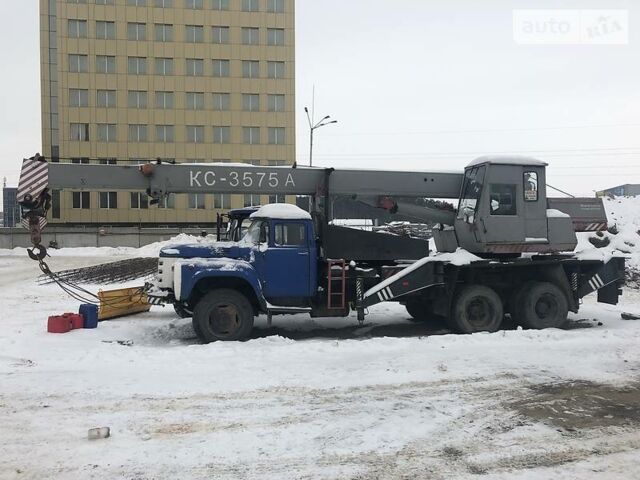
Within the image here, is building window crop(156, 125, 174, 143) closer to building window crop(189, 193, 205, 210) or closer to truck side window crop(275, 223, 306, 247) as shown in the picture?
building window crop(189, 193, 205, 210)

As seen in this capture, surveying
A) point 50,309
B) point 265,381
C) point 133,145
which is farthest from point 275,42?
point 265,381

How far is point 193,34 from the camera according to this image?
2110 inches

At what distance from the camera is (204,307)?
8789mm

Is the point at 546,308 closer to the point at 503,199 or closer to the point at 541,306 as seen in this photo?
the point at 541,306

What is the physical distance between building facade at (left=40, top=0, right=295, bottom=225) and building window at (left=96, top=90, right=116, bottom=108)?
0.33ft

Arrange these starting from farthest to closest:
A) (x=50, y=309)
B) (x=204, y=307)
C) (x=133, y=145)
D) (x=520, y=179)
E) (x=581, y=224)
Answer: (x=133, y=145) → (x=50, y=309) → (x=581, y=224) → (x=520, y=179) → (x=204, y=307)

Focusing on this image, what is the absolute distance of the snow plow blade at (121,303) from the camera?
35.5ft

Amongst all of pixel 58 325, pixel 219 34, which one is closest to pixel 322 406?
pixel 58 325

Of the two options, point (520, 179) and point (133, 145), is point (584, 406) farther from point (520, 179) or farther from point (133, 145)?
point (133, 145)

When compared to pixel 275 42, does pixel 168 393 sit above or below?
below

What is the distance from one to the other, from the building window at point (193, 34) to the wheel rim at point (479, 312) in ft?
166

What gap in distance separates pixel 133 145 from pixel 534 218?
160ft

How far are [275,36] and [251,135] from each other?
34.8 ft

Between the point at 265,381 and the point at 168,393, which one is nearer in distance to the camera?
the point at 168,393
